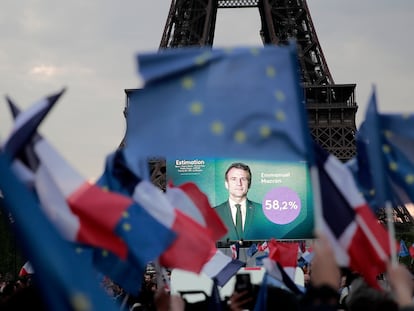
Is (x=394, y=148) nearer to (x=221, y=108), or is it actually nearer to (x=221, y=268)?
(x=221, y=108)

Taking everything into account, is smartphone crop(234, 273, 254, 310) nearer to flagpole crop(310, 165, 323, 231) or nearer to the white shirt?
flagpole crop(310, 165, 323, 231)

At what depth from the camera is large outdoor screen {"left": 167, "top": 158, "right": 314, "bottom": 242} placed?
32.0 meters

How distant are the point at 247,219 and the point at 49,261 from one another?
94.9 ft

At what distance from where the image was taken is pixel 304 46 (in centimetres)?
5066

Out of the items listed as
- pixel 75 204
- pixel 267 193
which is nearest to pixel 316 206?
pixel 75 204

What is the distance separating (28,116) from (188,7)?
4811cm

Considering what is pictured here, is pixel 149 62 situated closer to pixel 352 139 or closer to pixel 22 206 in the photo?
pixel 22 206

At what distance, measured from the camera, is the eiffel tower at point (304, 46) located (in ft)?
153

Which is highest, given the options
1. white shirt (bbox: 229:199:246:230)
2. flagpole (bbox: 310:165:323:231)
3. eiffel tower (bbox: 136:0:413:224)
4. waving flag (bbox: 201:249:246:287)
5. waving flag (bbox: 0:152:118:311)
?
eiffel tower (bbox: 136:0:413:224)

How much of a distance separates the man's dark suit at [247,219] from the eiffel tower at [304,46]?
13.7 m

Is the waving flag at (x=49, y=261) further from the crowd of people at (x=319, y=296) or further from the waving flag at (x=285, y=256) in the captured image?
the waving flag at (x=285, y=256)

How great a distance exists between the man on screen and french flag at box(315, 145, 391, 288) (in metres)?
25.2

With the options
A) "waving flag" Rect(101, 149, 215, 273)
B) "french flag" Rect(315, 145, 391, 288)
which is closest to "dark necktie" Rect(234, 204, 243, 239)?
"waving flag" Rect(101, 149, 215, 273)

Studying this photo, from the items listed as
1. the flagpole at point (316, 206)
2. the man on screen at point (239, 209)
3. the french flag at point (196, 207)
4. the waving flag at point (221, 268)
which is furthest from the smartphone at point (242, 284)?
the man on screen at point (239, 209)
